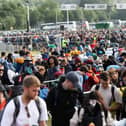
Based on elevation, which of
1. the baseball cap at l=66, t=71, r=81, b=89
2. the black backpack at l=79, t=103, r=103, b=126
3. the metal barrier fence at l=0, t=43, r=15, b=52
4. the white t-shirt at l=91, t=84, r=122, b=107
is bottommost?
the metal barrier fence at l=0, t=43, r=15, b=52

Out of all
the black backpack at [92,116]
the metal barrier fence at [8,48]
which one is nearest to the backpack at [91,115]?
the black backpack at [92,116]

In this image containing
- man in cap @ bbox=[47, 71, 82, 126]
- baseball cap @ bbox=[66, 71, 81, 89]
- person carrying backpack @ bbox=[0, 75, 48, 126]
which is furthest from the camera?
man in cap @ bbox=[47, 71, 82, 126]

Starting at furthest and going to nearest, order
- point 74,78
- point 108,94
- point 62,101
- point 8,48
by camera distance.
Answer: point 8,48
point 108,94
point 62,101
point 74,78

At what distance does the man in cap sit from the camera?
687 cm

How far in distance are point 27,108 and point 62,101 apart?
58.5 inches

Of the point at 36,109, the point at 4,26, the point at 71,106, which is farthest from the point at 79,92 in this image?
the point at 4,26

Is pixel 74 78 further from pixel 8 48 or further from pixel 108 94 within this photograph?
pixel 8 48

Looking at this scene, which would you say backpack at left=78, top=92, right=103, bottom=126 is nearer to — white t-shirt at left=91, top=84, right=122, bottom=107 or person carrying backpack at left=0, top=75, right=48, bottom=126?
person carrying backpack at left=0, top=75, right=48, bottom=126

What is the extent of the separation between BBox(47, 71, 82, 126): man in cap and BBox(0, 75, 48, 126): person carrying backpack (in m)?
1.13

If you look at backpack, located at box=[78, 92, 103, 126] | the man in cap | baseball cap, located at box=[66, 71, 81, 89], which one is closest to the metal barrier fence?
the man in cap

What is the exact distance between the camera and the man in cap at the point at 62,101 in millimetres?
6867

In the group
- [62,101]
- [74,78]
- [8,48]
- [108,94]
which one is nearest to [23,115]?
[74,78]

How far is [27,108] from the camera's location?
555cm

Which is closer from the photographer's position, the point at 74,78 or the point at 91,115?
the point at 91,115
